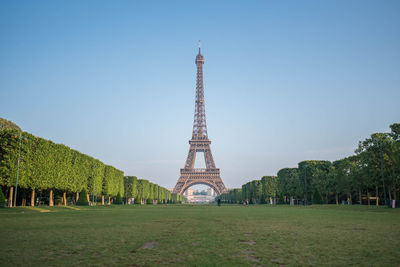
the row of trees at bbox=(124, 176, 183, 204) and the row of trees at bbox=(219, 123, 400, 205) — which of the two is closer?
the row of trees at bbox=(219, 123, 400, 205)

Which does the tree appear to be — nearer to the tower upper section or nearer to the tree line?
the tree line

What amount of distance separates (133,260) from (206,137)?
103m

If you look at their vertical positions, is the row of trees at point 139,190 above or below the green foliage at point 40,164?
below

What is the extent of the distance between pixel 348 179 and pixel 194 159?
58.9 metres

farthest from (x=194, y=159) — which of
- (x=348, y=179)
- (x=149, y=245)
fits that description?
(x=149, y=245)

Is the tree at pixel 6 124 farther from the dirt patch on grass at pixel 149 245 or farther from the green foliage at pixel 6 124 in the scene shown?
the dirt patch on grass at pixel 149 245

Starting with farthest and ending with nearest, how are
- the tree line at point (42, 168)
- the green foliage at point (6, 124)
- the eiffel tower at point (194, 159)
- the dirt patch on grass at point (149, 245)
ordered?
1. the eiffel tower at point (194, 159)
2. the green foliage at point (6, 124)
3. the tree line at point (42, 168)
4. the dirt patch on grass at point (149, 245)

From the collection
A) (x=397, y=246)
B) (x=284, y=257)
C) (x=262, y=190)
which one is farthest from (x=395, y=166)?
(x=262, y=190)

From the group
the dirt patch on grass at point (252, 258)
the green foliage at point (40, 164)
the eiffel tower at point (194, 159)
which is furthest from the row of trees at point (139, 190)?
the dirt patch on grass at point (252, 258)

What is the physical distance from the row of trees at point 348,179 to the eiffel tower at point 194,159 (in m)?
12.9

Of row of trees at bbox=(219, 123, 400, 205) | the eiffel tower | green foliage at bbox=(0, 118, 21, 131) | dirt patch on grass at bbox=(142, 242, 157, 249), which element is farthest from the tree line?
the eiffel tower

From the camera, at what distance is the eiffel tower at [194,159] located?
10225 cm

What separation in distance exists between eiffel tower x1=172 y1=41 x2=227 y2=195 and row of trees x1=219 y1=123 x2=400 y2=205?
1289cm

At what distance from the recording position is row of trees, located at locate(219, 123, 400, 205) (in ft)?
137
